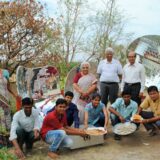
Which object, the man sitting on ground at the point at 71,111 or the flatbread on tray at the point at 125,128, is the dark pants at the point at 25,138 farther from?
the flatbread on tray at the point at 125,128

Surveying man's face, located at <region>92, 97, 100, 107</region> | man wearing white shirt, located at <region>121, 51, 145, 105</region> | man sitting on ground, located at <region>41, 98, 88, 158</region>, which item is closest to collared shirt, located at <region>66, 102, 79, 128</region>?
man's face, located at <region>92, 97, 100, 107</region>

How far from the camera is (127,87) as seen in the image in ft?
24.8

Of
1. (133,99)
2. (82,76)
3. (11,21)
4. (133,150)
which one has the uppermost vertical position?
(11,21)

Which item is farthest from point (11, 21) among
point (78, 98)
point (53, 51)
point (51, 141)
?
point (51, 141)

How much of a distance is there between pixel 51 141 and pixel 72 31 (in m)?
9.77

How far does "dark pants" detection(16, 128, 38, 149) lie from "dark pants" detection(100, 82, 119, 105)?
193cm

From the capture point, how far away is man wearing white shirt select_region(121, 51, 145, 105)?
24.6ft

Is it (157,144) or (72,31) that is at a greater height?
(72,31)

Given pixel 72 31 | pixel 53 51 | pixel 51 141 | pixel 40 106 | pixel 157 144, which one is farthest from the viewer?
pixel 72 31

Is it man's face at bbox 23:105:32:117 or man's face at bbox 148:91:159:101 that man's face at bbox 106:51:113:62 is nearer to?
man's face at bbox 148:91:159:101

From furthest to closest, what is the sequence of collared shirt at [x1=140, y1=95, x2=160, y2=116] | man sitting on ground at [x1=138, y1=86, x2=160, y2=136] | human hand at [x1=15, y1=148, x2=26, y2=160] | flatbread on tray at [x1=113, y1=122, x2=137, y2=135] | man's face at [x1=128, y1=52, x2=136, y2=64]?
man's face at [x1=128, y1=52, x2=136, y2=64]
collared shirt at [x1=140, y1=95, x2=160, y2=116]
man sitting on ground at [x1=138, y1=86, x2=160, y2=136]
flatbread on tray at [x1=113, y1=122, x2=137, y2=135]
human hand at [x1=15, y1=148, x2=26, y2=160]

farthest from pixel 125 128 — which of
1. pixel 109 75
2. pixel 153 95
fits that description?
pixel 109 75

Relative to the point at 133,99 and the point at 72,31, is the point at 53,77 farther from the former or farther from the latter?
the point at 72,31

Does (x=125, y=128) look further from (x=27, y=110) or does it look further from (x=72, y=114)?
(x=27, y=110)
